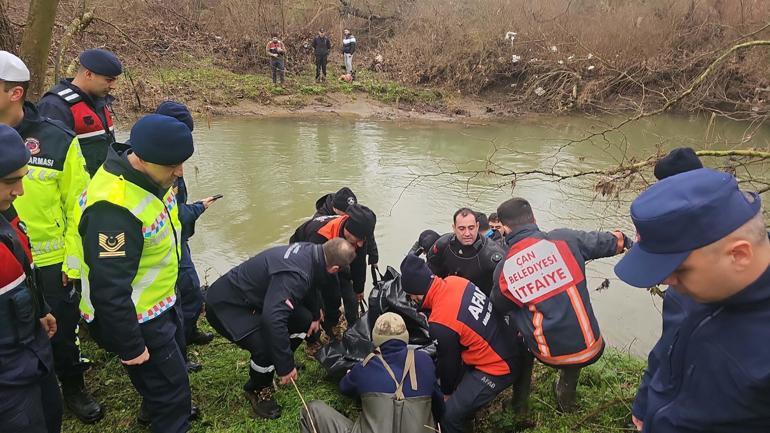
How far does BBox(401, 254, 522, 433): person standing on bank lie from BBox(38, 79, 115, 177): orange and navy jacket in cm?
235

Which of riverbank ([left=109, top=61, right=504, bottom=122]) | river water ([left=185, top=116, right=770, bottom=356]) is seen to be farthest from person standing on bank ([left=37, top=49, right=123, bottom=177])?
riverbank ([left=109, top=61, right=504, bottom=122])

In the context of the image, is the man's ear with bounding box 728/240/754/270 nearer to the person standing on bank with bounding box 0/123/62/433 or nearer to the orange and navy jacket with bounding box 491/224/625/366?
the orange and navy jacket with bounding box 491/224/625/366

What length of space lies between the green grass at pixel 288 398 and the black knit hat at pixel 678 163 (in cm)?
143

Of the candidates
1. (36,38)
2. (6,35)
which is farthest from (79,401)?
(6,35)

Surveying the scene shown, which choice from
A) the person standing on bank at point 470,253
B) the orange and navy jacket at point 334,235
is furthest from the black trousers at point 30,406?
the person standing on bank at point 470,253

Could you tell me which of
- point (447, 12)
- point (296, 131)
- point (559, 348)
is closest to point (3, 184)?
point (559, 348)

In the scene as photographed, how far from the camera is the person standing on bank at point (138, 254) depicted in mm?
2490

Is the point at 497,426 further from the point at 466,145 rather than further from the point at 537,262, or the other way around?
the point at 466,145

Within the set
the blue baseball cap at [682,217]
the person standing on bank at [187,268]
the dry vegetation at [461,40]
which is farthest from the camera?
the dry vegetation at [461,40]

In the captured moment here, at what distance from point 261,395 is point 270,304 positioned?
0.80 m

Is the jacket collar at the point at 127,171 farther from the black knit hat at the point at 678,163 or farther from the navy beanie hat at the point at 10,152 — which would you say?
the black knit hat at the point at 678,163

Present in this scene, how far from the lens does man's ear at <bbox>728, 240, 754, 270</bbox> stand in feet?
4.71

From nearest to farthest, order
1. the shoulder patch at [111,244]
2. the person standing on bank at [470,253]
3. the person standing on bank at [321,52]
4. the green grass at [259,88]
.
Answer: the shoulder patch at [111,244], the person standing on bank at [470,253], the green grass at [259,88], the person standing on bank at [321,52]

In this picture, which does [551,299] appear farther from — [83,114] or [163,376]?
[83,114]
